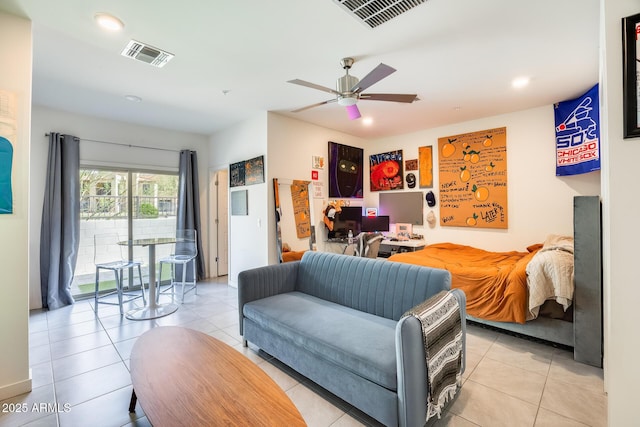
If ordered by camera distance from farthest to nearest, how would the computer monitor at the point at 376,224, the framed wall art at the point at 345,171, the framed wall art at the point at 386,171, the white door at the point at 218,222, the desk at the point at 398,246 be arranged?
the white door at the point at 218,222 < the framed wall art at the point at 386,171 < the computer monitor at the point at 376,224 < the framed wall art at the point at 345,171 < the desk at the point at 398,246

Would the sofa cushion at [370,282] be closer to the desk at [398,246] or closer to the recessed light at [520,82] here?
the desk at [398,246]

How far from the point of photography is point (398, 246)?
5062 millimetres

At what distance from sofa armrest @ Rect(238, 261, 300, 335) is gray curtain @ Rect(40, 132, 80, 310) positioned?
3076 mm

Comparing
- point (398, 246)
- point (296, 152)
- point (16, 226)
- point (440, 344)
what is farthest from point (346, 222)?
point (16, 226)

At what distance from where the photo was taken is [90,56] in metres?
2.59

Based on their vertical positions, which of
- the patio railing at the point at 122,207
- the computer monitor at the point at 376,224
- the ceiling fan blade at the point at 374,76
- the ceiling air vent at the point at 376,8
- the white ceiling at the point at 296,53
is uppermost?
the white ceiling at the point at 296,53

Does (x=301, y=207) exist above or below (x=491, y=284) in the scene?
above

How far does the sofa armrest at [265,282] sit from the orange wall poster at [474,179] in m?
3.04

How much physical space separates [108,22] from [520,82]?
405 centimetres

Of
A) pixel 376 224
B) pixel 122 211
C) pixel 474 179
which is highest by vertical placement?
pixel 474 179

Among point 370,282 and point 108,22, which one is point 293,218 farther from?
point 108,22

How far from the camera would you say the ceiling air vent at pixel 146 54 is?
241cm

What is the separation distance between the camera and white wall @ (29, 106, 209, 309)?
3.79 m

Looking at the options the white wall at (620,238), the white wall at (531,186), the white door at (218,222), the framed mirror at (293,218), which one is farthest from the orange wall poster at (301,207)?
the white wall at (620,238)
